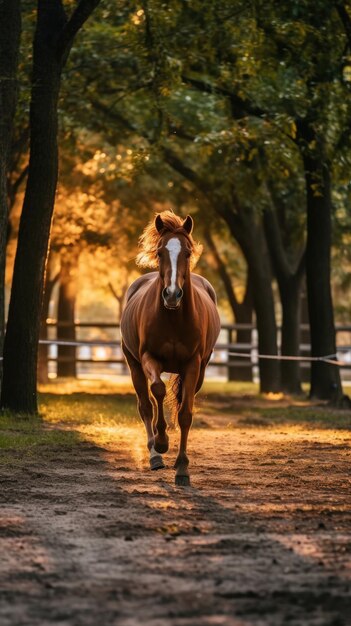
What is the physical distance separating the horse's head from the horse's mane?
10 cm

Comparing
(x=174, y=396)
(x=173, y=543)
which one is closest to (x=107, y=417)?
(x=174, y=396)

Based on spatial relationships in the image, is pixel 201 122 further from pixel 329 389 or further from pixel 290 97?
pixel 329 389

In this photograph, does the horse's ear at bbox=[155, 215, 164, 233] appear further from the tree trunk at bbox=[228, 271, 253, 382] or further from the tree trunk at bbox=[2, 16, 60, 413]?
the tree trunk at bbox=[228, 271, 253, 382]

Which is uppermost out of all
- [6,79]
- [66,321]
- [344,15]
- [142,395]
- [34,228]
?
[344,15]

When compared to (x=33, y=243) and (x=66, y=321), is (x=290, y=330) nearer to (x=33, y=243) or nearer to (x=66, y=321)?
(x=66, y=321)

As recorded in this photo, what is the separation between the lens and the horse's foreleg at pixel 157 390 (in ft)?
34.7

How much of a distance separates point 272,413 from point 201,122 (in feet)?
25.8

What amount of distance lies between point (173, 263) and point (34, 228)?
753 centimetres

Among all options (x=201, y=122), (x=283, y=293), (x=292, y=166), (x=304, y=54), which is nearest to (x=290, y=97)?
(x=304, y=54)

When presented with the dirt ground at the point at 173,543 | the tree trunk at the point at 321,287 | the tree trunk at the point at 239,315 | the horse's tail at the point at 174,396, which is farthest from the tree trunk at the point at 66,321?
the dirt ground at the point at 173,543

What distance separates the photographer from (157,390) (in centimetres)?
1057

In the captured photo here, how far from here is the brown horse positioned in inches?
399

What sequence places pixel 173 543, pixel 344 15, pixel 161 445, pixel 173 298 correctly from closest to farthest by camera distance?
pixel 173 543, pixel 173 298, pixel 161 445, pixel 344 15

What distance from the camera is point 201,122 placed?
1024 inches
